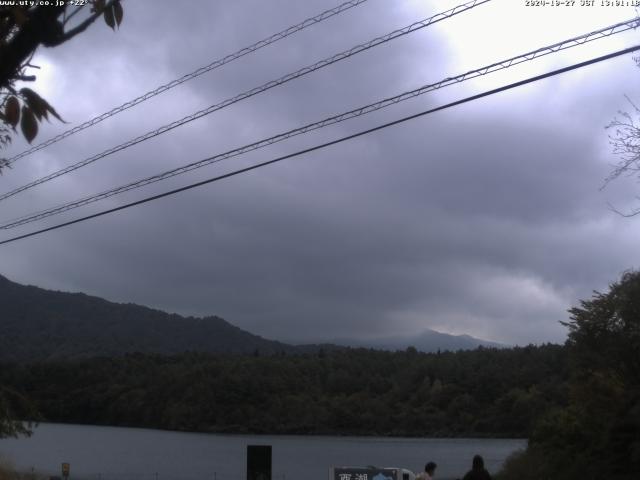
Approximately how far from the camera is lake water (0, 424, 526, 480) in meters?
56.1

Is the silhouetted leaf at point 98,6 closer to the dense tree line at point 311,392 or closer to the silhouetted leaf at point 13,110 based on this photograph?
the silhouetted leaf at point 13,110

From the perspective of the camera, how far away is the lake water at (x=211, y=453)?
184ft

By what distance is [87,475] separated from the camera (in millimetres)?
55281

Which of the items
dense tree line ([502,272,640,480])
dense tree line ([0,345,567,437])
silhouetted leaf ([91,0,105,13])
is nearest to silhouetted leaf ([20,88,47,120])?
silhouetted leaf ([91,0,105,13])

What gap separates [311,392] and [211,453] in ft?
89.6

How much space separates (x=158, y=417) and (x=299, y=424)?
66.6 ft

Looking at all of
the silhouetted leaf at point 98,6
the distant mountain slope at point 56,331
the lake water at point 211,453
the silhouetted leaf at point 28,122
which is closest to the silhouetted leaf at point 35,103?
the silhouetted leaf at point 28,122

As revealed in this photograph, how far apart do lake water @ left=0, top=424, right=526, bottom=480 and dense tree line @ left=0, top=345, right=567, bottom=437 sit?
3.20 metres

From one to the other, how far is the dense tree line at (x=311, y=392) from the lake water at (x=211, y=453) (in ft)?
10.5

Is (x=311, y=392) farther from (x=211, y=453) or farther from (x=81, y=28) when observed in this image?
(x=81, y=28)

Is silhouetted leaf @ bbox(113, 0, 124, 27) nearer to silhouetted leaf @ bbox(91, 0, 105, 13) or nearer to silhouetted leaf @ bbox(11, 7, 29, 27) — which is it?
silhouetted leaf @ bbox(91, 0, 105, 13)

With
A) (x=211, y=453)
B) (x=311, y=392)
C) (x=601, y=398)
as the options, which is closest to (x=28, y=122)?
(x=601, y=398)

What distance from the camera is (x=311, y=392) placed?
102m

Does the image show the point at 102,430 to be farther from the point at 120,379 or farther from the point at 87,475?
the point at 87,475
